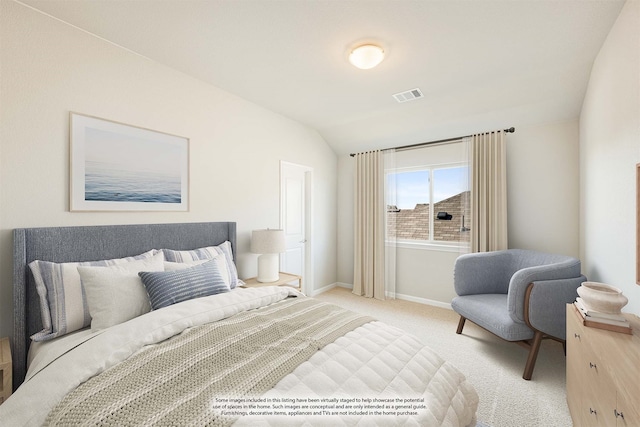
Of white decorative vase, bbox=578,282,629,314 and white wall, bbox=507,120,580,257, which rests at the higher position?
white wall, bbox=507,120,580,257

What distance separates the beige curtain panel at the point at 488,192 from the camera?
316 centimetres

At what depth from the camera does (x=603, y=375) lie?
43.8 inches

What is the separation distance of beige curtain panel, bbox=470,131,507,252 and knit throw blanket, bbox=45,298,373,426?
2.49m

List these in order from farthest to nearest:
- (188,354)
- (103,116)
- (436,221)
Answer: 1. (436,221)
2. (103,116)
3. (188,354)

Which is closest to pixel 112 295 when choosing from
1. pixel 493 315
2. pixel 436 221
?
pixel 493 315

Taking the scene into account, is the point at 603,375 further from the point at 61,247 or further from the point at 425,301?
the point at 61,247

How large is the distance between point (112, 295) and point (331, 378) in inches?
56.8

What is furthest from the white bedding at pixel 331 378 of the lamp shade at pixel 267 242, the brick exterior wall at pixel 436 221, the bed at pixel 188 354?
the brick exterior wall at pixel 436 221

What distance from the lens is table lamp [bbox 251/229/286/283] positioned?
2846 millimetres

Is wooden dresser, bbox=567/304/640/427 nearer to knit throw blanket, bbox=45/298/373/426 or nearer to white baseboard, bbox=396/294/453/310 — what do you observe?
knit throw blanket, bbox=45/298/373/426

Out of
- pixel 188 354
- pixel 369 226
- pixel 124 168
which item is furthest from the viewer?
pixel 369 226

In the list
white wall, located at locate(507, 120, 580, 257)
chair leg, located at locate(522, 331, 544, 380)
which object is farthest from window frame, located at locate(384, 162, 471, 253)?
chair leg, located at locate(522, 331, 544, 380)

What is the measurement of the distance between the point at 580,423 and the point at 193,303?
2.23 meters

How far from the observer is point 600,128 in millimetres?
2064
